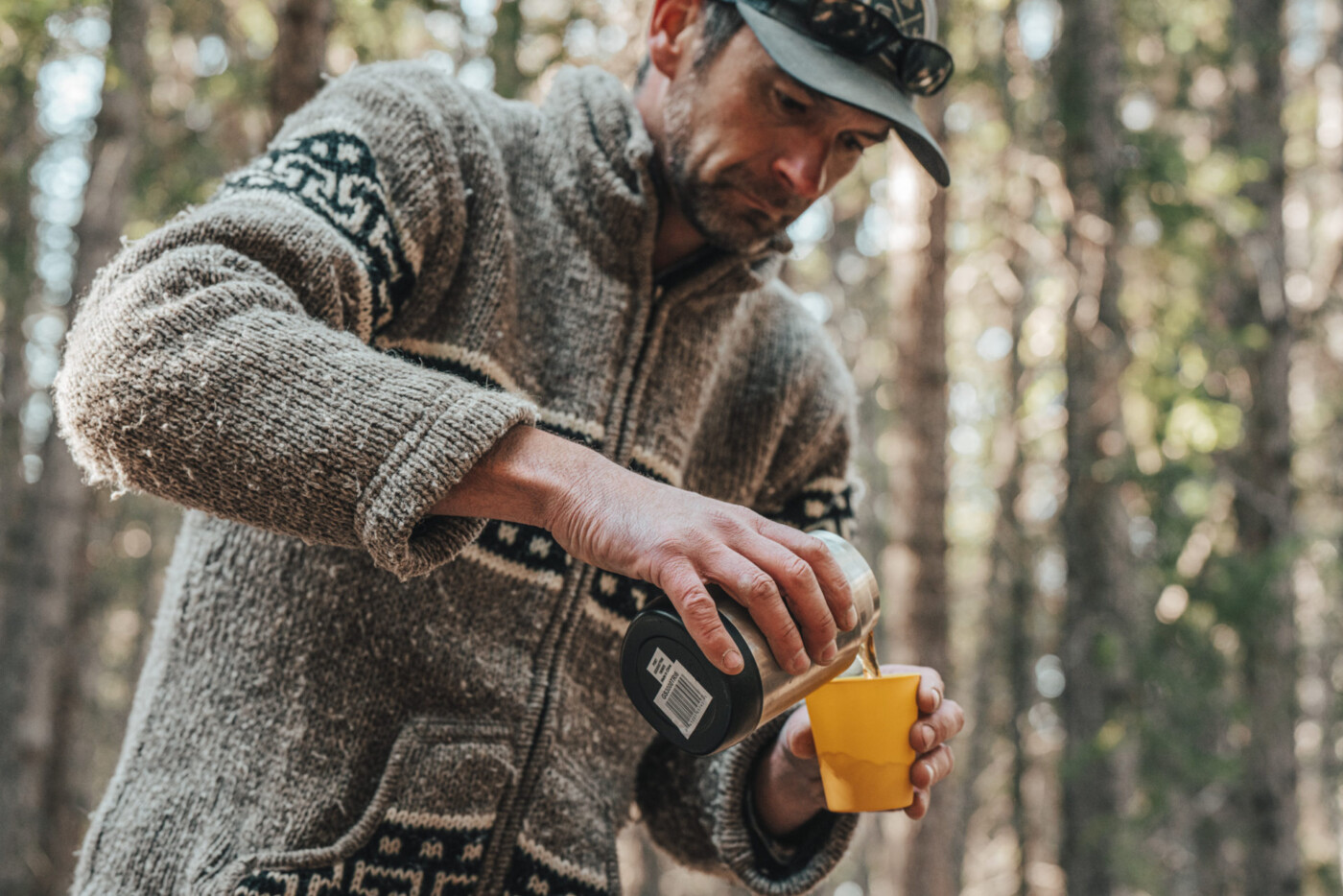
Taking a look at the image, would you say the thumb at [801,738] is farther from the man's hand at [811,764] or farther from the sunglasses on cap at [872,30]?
the sunglasses on cap at [872,30]

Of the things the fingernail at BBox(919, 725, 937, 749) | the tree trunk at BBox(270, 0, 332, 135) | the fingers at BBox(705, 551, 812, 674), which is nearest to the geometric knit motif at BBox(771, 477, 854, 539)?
the fingernail at BBox(919, 725, 937, 749)

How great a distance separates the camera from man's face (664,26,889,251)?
204 cm

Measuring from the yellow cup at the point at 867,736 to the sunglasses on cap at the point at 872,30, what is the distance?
3.78ft

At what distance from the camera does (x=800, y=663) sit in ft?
4.40

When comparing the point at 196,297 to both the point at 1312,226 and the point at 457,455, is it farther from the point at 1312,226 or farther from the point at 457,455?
the point at 1312,226

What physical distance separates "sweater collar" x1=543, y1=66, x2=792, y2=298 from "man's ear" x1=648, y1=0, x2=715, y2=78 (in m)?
0.11

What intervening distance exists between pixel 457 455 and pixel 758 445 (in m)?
1.19

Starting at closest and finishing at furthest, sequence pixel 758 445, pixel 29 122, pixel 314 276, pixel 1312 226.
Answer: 1. pixel 314 276
2. pixel 758 445
3. pixel 29 122
4. pixel 1312 226

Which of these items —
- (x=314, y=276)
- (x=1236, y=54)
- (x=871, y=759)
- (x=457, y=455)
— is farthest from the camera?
(x=1236, y=54)

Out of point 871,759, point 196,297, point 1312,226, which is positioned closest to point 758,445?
point 871,759

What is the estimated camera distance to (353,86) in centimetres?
189

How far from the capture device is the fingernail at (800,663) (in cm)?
133

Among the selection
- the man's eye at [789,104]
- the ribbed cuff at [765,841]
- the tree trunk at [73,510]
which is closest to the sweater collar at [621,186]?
the man's eye at [789,104]

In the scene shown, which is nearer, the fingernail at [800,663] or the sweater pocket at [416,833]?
the fingernail at [800,663]
